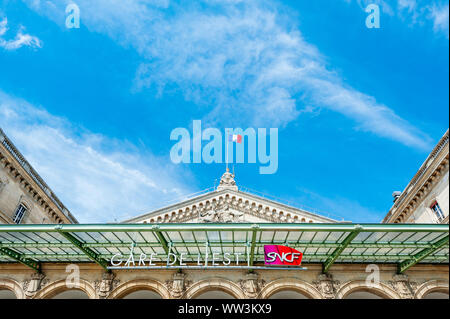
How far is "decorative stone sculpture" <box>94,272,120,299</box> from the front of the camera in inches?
689

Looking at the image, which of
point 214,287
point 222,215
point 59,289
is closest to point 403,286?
point 214,287

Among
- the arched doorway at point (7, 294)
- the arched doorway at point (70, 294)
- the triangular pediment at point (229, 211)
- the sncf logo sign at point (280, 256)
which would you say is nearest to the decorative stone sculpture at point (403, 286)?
the sncf logo sign at point (280, 256)

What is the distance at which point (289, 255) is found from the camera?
15.6 m

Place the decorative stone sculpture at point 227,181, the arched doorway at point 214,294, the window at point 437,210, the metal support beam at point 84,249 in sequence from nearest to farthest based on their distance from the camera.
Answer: the metal support beam at point 84,249
the arched doorway at point 214,294
the window at point 437,210
the decorative stone sculpture at point 227,181

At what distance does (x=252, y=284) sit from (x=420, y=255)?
8.98m

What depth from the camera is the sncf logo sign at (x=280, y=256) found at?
15.5 meters

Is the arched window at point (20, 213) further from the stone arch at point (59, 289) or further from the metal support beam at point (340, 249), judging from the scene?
the metal support beam at point (340, 249)

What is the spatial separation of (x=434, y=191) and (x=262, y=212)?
1604cm

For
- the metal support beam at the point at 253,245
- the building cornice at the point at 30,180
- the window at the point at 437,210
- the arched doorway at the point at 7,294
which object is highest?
the building cornice at the point at 30,180

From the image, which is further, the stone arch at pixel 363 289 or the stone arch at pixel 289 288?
the stone arch at pixel 289 288

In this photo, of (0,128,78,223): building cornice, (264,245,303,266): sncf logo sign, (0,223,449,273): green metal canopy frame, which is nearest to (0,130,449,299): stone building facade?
(0,223,449,273): green metal canopy frame

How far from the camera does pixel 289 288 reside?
17844 millimetres

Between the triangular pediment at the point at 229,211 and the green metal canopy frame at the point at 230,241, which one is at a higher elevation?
the triangular pediment at the point at 229,211

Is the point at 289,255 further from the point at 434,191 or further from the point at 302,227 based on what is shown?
the point at 434,191
